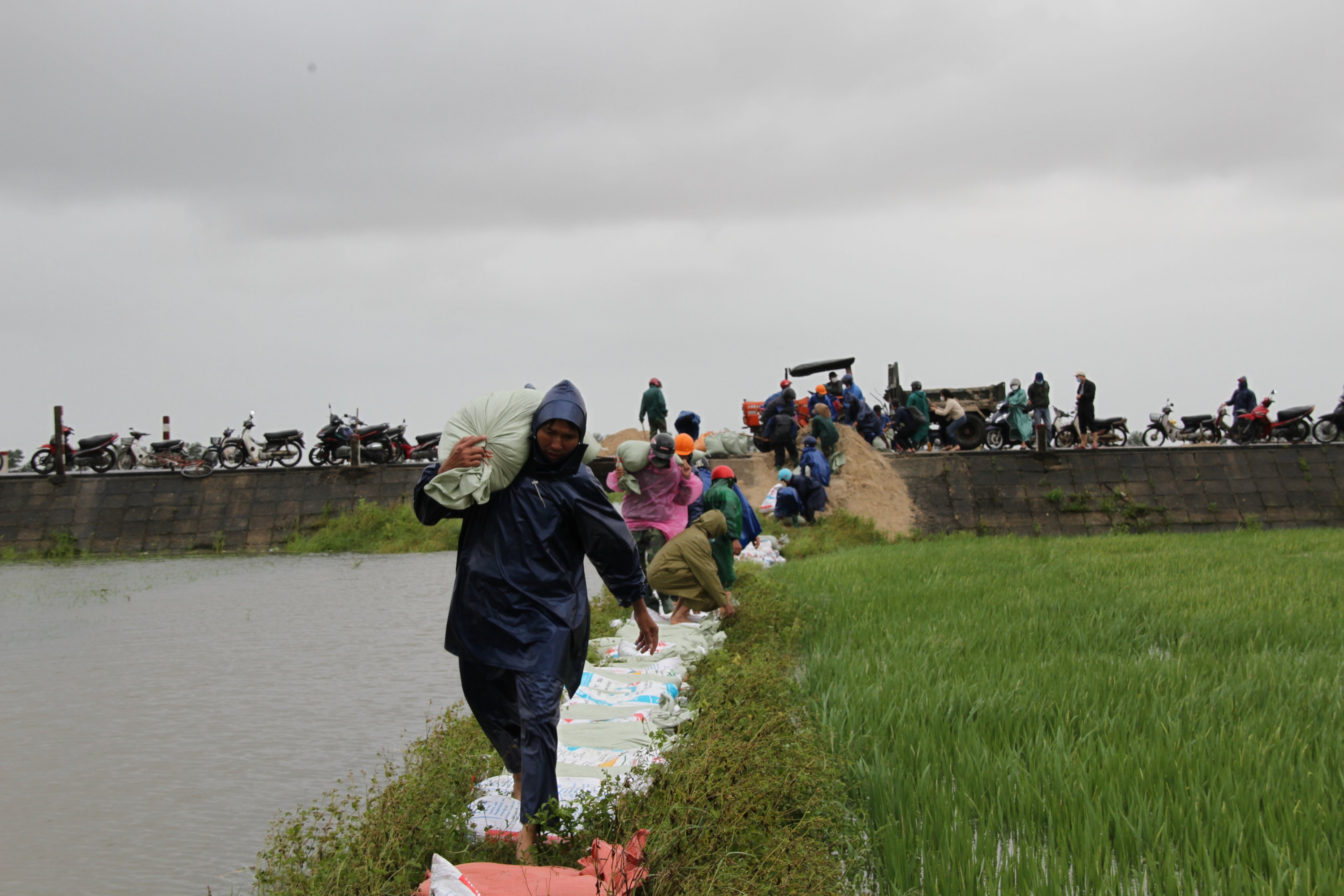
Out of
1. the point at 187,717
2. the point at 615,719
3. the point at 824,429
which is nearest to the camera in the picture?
the point at 615,719

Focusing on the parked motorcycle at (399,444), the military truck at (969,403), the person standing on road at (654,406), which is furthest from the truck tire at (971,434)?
the parked motorcycle at (399,444)

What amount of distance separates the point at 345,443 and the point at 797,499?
984 cm

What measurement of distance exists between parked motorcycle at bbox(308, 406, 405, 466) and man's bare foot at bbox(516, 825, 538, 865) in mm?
18150

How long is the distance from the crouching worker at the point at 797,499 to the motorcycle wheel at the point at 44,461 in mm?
13854

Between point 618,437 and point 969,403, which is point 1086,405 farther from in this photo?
point 618,437

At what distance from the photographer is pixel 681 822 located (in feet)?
8.92

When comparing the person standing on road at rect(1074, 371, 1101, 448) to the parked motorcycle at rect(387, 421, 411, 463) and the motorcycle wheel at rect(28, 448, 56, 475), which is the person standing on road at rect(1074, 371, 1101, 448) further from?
the motorcycle wheel at rect(28, 448, 56, 475)

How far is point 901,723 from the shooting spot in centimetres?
402

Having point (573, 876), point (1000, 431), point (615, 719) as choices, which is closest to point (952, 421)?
point (1000, 431)

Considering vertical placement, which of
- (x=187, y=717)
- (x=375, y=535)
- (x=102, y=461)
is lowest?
(x=375, y=535)

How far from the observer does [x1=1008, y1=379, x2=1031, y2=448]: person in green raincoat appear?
19.1 metres

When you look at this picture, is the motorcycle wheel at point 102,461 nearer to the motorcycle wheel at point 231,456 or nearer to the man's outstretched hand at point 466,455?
the motorcycle wheel at point 231,456

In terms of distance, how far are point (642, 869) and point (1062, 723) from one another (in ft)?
6.75

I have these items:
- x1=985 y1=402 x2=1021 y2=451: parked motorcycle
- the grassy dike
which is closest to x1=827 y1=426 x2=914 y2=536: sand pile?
x1=985 y1=402 x2=1021 y2=451: parked motorcycle
